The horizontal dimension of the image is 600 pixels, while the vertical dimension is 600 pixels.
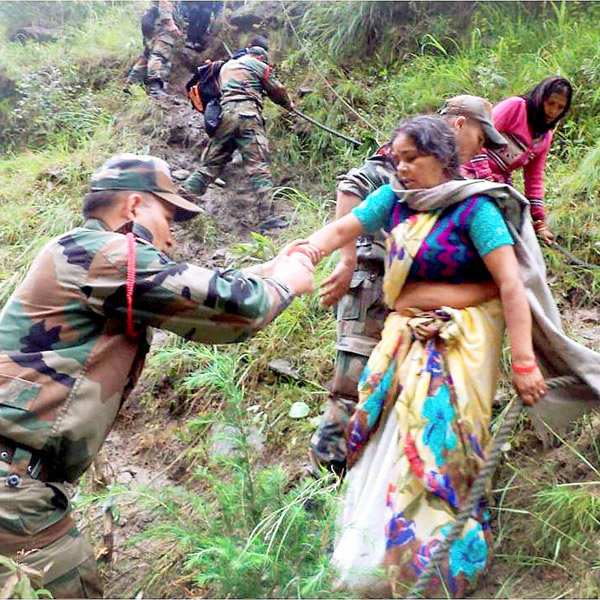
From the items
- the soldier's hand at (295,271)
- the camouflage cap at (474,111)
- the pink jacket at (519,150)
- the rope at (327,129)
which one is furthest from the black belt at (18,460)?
the rope at (327,129)

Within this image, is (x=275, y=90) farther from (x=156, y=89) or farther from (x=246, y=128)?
(x=156, y=89)

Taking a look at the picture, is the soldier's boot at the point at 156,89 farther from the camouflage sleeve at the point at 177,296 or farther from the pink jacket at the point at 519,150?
the camouflage sleeve at the point at 177,296

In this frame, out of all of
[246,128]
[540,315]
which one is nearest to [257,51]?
[246,128]

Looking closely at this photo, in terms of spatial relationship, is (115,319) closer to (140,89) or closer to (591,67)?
(591,67)

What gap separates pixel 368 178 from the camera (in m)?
3.18

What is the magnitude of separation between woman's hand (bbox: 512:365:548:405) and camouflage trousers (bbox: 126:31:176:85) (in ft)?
20.8

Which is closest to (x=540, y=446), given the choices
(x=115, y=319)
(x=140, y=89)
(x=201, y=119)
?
(x=115, y=319)

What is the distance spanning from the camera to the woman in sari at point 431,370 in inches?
96.3

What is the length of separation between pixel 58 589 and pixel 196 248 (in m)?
3.93

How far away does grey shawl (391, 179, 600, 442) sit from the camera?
256 centimetres

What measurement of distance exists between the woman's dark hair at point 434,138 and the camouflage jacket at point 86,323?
2.59 feet

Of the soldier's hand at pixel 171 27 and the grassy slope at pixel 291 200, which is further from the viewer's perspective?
the soldier's hand at pixel 171 27

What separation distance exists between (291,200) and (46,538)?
430cm

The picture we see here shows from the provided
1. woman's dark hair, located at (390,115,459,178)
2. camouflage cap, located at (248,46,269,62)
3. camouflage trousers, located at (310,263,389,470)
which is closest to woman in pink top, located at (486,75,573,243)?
camouflage trousers, located at (310,263,389,470)
